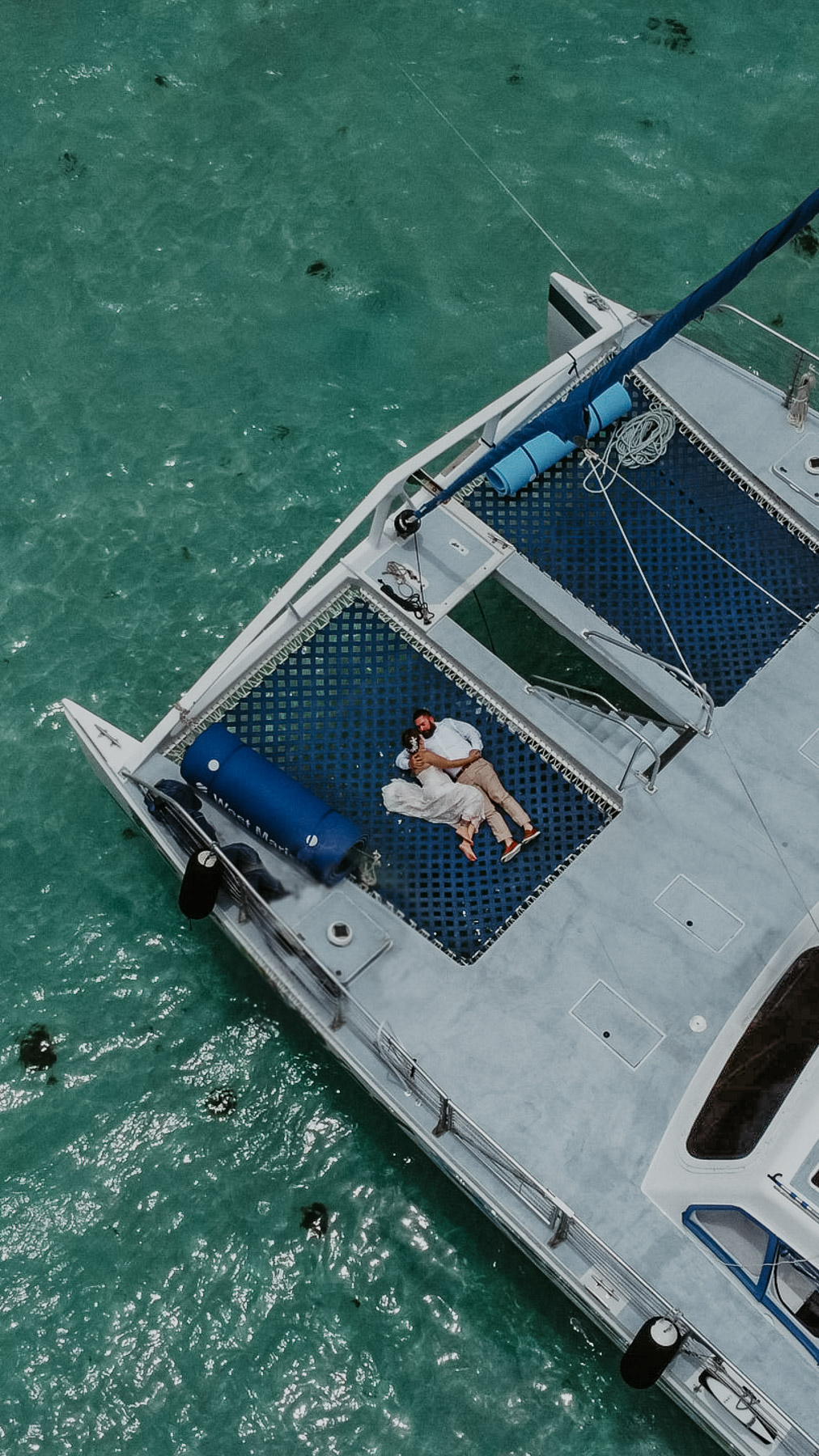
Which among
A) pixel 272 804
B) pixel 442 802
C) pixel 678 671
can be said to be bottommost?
pixel 272 804

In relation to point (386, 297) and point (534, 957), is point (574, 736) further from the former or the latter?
point (386, 297)

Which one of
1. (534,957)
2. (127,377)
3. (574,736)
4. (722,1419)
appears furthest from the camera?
(127,377)

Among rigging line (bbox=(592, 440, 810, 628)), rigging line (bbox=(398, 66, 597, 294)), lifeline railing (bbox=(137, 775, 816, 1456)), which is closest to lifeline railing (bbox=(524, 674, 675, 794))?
rigging line (bbox=(592, 440, 810, 628))

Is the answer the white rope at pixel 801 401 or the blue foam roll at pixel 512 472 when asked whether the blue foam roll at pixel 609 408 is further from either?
the white rope at pixel 801 401

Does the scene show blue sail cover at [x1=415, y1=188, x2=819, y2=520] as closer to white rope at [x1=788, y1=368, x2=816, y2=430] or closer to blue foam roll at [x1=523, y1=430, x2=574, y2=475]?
blue foam roll at [x1=523, y1=430, x2=574, y2=475]

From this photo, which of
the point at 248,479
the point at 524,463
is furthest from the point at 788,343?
the point at 248,479

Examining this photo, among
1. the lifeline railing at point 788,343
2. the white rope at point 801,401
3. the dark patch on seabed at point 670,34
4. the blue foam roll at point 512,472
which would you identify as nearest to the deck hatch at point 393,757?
the blue foam roll at point 512,472

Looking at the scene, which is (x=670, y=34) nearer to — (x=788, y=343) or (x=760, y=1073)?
(x=788, y=343)

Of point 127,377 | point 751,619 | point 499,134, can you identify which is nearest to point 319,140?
point 499,134
